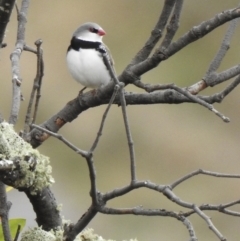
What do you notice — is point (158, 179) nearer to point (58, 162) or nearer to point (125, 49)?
point (58, 162)

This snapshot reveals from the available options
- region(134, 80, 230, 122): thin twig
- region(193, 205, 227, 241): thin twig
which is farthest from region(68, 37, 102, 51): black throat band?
region(193, 205, 227, 241): thin twig

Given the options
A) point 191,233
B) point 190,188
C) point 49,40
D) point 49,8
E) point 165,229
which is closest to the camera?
point 191,233

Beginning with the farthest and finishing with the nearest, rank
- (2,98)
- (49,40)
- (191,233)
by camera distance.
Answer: (49,40) → (2,98) → (191,233)

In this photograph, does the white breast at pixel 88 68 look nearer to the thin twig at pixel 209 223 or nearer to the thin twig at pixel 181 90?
the thin twig at pixel 181 90

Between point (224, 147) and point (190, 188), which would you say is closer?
point (190, 188)

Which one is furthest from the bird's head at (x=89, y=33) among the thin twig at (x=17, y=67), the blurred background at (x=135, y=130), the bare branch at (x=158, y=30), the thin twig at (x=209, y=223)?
the thin twig at (x=209, y=223)

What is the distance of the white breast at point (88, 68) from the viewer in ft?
8.21

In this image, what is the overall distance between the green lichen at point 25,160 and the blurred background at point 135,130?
8.40 feet

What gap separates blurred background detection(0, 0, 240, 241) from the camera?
4.46 meters

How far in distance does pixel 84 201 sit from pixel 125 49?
211cm

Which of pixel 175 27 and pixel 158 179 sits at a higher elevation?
pixel 158 179

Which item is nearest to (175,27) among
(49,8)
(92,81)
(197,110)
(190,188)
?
(92,81)

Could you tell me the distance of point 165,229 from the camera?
4414 millimetres

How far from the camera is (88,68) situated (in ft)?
8.23
